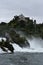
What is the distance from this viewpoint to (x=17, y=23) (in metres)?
158

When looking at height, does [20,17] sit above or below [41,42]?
above

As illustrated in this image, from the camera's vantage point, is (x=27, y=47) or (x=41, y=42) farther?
(x=41, y=42)

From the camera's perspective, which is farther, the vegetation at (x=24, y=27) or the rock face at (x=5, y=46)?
the vegetation at (x=24, y=27)

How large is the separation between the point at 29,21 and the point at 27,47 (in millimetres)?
45558

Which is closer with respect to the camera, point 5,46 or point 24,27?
point 5,46

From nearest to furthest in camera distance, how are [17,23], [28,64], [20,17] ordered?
[28,64] < [17,23] < [20,17]

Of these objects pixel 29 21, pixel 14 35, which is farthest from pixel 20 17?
pixel 14 35

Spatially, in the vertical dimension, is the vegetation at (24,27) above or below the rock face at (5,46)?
above

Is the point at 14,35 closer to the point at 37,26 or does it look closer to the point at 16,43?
the point at 16,43

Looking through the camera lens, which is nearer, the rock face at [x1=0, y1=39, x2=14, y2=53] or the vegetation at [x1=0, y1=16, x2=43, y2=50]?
the rock face at [x1=0, y1=39, x2=14, y2=53]

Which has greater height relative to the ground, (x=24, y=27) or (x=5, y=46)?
(x=24, y=27)

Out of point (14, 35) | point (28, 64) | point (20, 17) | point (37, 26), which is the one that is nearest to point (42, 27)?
point (37, 26)

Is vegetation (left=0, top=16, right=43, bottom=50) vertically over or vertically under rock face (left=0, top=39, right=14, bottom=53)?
over

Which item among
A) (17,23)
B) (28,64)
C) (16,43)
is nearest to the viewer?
(28,64)
